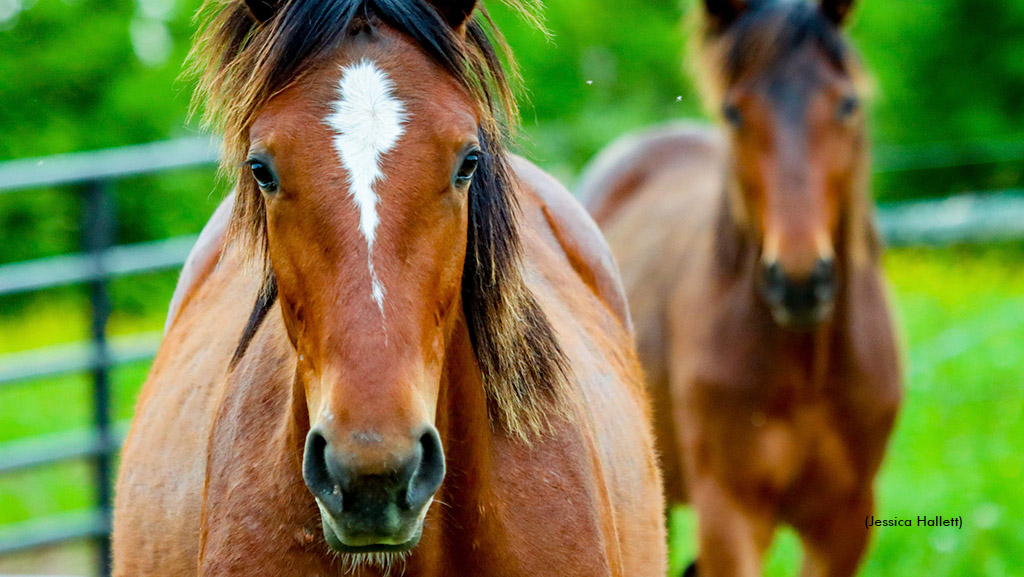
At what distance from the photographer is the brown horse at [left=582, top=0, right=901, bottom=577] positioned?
4152mm

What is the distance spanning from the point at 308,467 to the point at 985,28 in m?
15.8

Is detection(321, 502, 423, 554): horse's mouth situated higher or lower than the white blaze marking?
lower

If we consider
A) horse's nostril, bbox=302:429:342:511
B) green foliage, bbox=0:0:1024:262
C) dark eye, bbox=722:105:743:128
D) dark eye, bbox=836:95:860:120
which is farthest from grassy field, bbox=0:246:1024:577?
horse's nostril, bbox=302:429:342:511

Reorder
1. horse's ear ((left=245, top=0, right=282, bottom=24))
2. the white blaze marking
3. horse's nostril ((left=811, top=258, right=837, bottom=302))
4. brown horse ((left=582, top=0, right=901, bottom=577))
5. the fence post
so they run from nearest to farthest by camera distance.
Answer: the white blaze marking
horse's ear ((left=245, top=0, right=282, bottom=24))
horse's nostril ((left=811, top=258, right=837, bottom=302))
brown horse ((left=582, top=0, right=901, bottom=577))
the fence post

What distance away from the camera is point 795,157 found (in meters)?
4.16

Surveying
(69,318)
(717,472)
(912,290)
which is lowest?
(912,290)

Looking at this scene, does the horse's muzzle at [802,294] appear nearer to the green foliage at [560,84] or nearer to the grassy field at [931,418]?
the grassy field at [931,418]

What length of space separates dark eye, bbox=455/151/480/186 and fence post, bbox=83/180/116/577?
4.08 m

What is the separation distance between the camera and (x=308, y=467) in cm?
174

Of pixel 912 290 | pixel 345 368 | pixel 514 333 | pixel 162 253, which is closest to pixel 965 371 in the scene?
pixel 912 290

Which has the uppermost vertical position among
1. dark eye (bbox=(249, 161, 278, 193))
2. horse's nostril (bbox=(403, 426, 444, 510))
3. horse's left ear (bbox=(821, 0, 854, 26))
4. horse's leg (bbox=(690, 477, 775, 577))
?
dark eye (bbox=(249, 161, 278, 193))

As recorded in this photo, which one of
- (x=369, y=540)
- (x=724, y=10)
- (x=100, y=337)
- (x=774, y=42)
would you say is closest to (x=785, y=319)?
(x=774, y=42)

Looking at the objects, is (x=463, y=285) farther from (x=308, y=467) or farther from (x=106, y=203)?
(x=106, y=203)

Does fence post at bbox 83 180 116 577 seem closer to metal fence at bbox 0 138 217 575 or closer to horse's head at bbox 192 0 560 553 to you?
metal fence at bbox 0 138 217 575
